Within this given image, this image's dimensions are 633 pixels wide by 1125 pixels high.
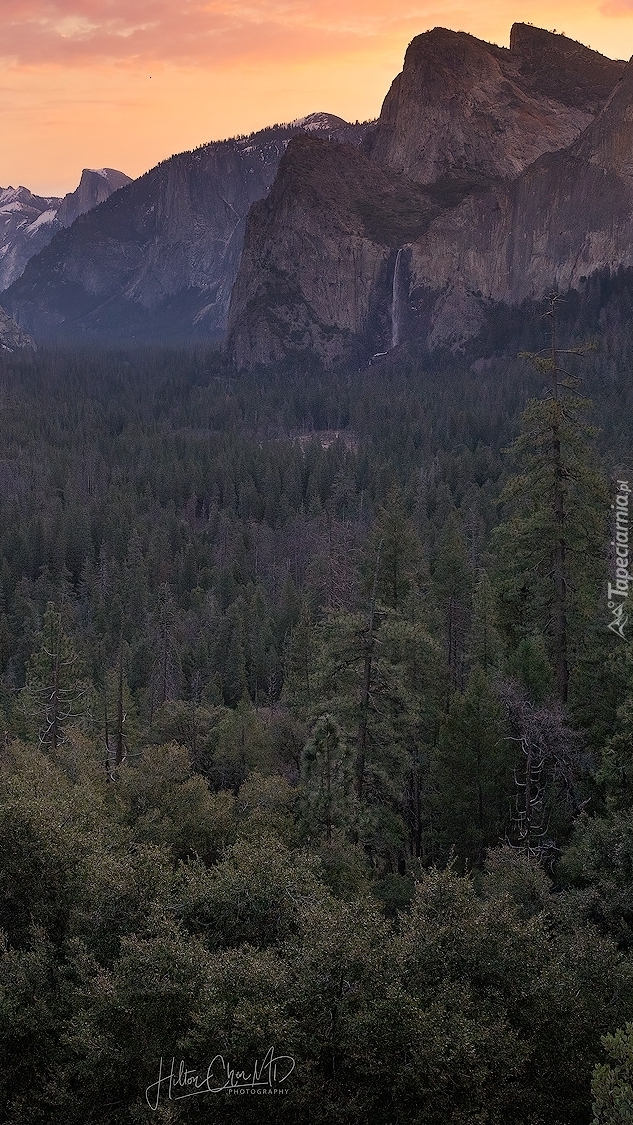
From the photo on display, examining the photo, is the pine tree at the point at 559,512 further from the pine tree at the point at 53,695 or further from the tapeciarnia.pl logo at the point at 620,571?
the pine tree at the point at 53,695

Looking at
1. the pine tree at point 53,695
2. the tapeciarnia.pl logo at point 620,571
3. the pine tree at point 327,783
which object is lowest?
the pine tree at point 53,695

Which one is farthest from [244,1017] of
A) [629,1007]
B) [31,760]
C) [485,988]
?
[31,760]

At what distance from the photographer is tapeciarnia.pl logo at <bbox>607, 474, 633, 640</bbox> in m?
27.6

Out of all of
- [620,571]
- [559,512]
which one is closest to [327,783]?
[559,512]

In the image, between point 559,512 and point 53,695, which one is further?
point 53,695

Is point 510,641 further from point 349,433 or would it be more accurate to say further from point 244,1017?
point 349,433

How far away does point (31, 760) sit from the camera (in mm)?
33312

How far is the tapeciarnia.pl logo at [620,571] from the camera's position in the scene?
27.6m

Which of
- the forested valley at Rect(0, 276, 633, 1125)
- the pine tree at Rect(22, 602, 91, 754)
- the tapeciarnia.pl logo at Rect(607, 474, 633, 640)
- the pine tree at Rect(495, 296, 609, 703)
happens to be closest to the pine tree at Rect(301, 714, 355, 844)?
the forested valley at Rect(0, 276, 633, 1125)

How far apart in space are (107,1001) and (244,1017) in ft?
9.51

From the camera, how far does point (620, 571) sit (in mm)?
30844

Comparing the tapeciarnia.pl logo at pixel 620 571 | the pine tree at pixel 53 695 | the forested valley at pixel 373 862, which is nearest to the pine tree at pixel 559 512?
the forested valley at pixel 373 862

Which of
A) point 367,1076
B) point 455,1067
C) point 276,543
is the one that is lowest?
point 276,543

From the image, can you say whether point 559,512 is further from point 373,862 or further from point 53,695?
point 53,695
